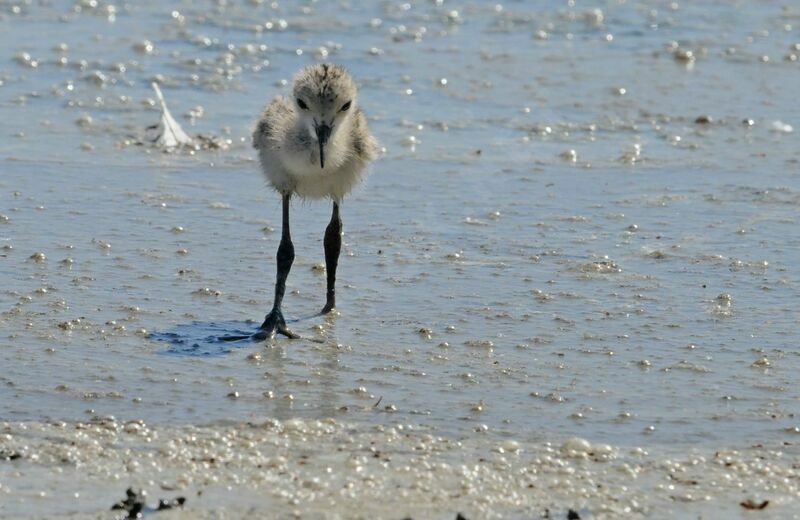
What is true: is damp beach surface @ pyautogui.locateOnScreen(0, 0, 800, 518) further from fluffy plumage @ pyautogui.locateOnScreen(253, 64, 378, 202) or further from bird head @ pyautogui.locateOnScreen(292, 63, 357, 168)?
bird head @ pyautogui.locateOnScreen(292, 63, 357, 168)

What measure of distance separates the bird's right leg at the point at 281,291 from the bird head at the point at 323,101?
461 mm

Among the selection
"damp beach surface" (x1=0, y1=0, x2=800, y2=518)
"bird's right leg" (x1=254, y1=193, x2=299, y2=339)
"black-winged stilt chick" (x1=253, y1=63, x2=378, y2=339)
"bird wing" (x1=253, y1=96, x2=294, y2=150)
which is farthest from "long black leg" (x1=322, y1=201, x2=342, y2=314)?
"bird wing" (x1=253, y1=96, x2=294, y2=150)

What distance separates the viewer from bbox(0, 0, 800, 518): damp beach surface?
214 inches

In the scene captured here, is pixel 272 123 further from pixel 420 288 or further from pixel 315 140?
pixel 420 288

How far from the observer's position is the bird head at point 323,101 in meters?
7.33

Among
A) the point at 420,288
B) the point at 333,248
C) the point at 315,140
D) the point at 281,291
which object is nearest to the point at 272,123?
the point at 315,140

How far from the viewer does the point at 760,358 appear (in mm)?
6805

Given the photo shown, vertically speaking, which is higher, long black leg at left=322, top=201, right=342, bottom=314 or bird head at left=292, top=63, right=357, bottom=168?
bird head at left=292, top=63, right=357, bottom=168

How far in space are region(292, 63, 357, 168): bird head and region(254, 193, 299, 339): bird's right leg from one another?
1.51ft

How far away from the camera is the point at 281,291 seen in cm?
740

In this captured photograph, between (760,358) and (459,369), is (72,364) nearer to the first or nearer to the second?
(459,369)

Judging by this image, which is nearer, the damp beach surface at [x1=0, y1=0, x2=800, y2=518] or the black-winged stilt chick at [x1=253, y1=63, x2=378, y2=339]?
the damp beach surface at [x1=0, y1=0, x2=800, y2=518]

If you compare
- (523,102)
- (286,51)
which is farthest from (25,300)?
(286,51)

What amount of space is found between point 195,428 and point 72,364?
99 cm
